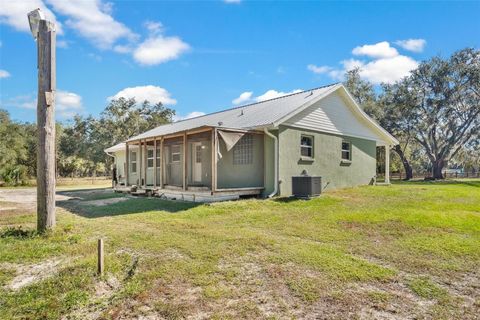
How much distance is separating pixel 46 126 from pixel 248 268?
188 inches

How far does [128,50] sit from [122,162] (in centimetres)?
935

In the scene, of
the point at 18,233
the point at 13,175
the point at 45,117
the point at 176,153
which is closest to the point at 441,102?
the point at 176,153

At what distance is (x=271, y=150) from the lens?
11.3m

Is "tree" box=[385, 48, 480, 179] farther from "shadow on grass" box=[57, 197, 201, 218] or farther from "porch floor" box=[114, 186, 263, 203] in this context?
"shadow on grass" box=[57, 197, 201, 218]

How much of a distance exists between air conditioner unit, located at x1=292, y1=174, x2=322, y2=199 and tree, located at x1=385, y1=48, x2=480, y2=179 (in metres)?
22.2

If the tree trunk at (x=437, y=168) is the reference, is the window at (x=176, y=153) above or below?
above

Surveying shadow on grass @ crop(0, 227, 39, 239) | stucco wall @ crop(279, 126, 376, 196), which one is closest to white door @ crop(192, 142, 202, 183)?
stucco wall @ crop(279, 126, 376, 196)

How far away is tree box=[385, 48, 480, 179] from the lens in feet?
88.8

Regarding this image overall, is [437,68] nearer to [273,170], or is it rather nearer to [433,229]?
[273,170]

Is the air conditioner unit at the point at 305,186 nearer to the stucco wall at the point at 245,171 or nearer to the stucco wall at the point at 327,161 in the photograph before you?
the stucco wall at the point at 327,161

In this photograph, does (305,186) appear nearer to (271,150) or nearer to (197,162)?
(271,150)

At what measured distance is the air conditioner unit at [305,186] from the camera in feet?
34.8

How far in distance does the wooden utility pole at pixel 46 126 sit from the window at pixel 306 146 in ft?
29.3

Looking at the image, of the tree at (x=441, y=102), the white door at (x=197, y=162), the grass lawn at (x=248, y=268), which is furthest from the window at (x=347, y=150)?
the tree at (x=441, y=102)
